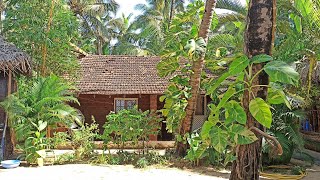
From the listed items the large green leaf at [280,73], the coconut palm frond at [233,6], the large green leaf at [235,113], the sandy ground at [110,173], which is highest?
the coconut palm frond at [233,6]

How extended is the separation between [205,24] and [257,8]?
587 centimetres

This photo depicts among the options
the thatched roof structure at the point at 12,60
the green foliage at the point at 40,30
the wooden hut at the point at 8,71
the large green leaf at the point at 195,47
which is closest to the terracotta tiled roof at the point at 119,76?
the green foliage at the point at 40,30

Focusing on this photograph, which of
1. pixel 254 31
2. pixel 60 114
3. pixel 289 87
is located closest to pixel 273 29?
pixel 254 31

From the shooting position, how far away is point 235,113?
244cm

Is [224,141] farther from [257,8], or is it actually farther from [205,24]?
[205,24]

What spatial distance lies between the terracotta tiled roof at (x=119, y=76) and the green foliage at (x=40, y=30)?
2.33 m

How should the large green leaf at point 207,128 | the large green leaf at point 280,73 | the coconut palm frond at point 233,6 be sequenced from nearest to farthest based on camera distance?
the large green leaf at point 280,73
the large green leaf at point 207,128
the coconut palm frond at point 233,6

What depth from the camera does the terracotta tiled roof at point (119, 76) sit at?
13.0 m

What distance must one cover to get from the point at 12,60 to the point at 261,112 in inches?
306

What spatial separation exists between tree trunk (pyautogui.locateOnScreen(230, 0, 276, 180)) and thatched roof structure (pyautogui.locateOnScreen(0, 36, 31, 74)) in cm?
747

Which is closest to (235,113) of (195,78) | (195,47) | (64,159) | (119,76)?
(195,47)

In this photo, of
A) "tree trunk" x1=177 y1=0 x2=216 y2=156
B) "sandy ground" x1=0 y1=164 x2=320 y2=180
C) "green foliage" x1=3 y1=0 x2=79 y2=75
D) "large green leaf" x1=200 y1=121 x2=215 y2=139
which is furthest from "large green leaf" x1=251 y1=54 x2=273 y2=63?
"green foliage" x1=3 y1=0 x2=79 y2=75

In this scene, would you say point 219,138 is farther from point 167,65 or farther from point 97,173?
point 167,65

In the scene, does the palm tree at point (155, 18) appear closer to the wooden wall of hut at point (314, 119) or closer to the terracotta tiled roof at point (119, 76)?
the terracotta tiled roof at point (119, 76)
